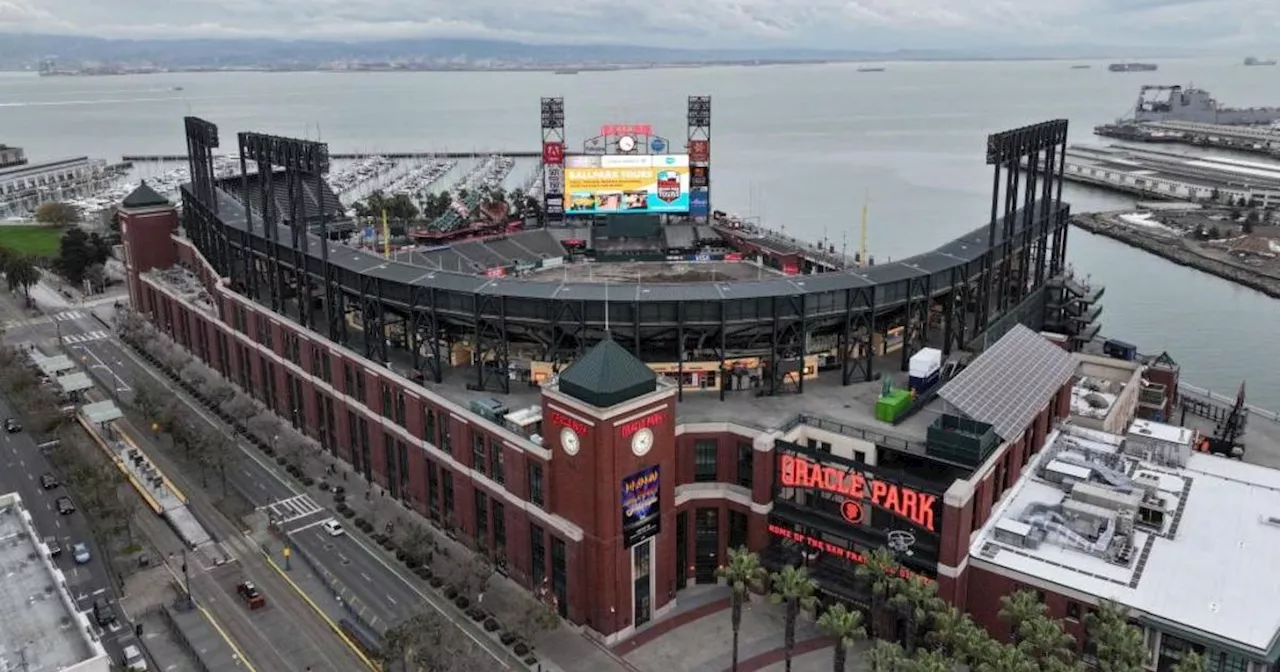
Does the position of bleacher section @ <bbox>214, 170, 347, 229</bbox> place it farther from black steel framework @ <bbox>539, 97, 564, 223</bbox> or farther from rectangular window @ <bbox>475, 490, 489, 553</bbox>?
rectangular window @ <bbox>475, 490, 489, 553</bbox>

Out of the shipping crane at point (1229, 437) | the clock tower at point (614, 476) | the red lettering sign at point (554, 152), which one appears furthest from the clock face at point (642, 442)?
the red lettering sign at point (554, 152)

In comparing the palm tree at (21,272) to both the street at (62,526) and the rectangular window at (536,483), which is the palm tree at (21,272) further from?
the rectangular window at (536,483)

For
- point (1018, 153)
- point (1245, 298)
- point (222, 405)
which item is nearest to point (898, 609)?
point (1018, 153)

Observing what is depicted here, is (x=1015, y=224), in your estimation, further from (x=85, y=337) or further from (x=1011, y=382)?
(x=85, y=337)

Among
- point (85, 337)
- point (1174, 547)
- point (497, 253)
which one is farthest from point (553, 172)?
point (1174, 547)

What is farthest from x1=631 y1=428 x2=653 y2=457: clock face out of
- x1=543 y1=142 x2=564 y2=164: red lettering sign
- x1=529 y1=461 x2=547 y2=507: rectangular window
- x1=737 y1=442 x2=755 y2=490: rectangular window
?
x1=543 y1=142 x2=564 y2=164: red lettering sign

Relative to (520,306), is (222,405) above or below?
below

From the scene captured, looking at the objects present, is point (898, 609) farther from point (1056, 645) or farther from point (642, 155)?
point (642, 155)
